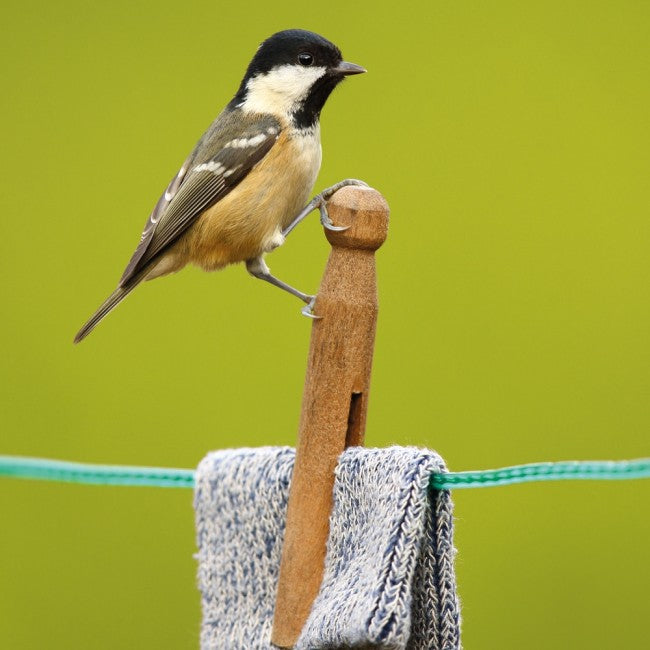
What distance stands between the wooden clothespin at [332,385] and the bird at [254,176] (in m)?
0.63

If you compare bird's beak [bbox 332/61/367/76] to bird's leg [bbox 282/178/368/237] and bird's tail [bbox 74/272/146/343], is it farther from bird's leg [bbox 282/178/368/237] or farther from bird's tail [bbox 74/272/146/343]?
bird's tail [bbox 74/272/146/343]

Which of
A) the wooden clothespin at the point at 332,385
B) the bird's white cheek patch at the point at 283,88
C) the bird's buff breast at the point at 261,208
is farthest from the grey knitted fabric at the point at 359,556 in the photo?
the bird's white cheek patch at the point at 283,88

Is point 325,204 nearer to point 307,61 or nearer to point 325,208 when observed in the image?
point 325,208

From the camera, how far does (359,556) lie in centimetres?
121

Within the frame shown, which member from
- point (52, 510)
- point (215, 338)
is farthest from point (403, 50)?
point (52, 510)

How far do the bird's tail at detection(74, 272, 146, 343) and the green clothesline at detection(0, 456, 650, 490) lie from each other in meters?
0.60

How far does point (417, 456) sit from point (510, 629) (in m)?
1.48

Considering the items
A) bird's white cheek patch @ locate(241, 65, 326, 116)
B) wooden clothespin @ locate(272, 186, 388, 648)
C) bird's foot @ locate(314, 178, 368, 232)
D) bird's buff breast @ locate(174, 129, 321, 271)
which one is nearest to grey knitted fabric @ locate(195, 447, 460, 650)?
wooden clothespin @ locate(272, 186, 388, 648)

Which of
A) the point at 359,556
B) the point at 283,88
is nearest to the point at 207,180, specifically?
the point at 283,88

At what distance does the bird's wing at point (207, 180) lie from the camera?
6.49 ft

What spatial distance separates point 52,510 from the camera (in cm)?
296

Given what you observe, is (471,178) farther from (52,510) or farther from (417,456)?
(417,456)

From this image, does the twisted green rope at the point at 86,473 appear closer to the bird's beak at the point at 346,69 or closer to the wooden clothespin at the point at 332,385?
the wooden clothespin at the point at 332,385

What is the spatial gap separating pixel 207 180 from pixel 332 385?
826mm
